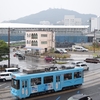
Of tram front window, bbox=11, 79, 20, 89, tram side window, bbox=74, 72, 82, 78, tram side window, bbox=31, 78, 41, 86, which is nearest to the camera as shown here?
tram front window, bbox=11, 79, 20, 89

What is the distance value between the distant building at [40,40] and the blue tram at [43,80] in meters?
25.7

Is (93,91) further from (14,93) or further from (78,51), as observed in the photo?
(78,51)

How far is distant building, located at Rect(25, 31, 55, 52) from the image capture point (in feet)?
135

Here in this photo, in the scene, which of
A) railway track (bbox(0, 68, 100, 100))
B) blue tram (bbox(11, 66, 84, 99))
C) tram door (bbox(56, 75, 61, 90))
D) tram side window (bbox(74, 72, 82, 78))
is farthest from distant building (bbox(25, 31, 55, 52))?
tram door (bbox(56, 75, 61, 90))

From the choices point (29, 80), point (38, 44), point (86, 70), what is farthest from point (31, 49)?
point (29, 80)

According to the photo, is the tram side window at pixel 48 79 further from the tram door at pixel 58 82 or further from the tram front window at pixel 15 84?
the tram front window at pixel 15 84

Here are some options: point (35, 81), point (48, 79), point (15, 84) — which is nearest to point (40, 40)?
point (48, 79)

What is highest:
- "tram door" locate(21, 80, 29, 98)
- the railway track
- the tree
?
the tree

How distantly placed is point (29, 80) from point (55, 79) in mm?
2071

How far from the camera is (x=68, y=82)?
15.2 meters

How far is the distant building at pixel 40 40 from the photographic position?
41.1 m

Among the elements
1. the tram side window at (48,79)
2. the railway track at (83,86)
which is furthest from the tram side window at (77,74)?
the tram side window at (48,79)

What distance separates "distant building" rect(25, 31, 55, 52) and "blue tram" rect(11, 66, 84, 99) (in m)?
25.7

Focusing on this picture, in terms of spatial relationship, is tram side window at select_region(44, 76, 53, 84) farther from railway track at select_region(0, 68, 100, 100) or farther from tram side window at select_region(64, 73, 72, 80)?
tram side window at select_region(64, 73, 72, 80)
